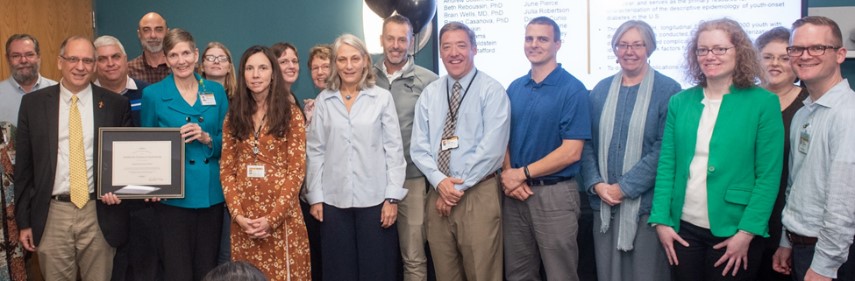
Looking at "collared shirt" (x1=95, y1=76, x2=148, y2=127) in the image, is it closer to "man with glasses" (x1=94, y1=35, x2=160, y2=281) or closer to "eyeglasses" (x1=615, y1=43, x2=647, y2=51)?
"man with glasses" (x1=94, y1=35, x2=160, y2=281)

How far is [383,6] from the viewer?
4.42 m

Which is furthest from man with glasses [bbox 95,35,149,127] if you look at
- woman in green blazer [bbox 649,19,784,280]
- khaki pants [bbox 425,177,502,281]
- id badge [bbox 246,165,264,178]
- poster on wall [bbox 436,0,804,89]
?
woman in green blazer [bbox 649,19,784,280]

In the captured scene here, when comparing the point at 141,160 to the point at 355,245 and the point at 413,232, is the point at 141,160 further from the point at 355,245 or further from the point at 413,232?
the point at 413,232

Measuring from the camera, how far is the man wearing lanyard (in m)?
3.25

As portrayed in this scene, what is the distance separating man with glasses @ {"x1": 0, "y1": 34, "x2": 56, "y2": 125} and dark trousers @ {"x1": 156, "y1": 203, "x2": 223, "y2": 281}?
1416mm

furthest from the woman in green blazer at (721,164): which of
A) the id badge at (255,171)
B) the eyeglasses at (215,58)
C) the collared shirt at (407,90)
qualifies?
the eyeglasses at (215,58)

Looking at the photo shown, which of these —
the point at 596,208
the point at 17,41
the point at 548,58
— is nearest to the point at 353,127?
the point at 548,58

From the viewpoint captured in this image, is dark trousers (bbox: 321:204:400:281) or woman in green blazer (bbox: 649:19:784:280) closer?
woman in green blazer (bbox: 649:19:784:280)

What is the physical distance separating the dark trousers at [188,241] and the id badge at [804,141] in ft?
8.53

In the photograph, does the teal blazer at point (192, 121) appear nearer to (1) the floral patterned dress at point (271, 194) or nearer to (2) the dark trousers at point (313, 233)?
(1) the floral patterned dress at point (271, 194)

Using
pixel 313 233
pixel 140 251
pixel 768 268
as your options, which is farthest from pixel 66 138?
pixel 768 268

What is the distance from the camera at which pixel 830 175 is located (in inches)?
93.8

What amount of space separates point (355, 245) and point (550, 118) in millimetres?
1157

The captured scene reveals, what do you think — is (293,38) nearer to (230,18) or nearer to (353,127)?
(230,18)
